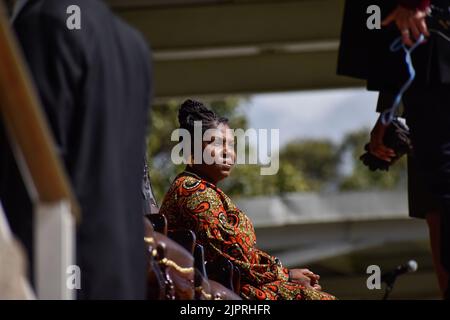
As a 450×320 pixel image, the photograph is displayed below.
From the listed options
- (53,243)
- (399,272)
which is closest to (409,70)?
(399,272)

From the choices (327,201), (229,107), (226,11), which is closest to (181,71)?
(226,11)

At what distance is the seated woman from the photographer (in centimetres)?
522

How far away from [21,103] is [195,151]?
8.66 feet

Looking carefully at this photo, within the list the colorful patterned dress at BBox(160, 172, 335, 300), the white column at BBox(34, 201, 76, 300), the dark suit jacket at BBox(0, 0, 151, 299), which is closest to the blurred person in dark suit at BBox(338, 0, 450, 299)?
the colorful patterned dress at BBox(160, 172, 335, 300)

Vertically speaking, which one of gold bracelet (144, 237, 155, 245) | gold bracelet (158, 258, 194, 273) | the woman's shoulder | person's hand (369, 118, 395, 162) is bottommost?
gold bracelet (158, 258, 194, 273)

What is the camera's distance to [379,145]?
5051mm

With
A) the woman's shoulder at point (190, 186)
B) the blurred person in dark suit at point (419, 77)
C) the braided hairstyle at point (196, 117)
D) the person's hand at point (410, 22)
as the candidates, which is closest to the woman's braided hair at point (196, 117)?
the braided hairstyle at point (196, 117)

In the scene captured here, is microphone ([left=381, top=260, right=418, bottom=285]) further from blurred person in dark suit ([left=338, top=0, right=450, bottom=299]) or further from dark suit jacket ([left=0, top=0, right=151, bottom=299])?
dark suit jacket ([left=0, top=0, right=151, bottom=299])

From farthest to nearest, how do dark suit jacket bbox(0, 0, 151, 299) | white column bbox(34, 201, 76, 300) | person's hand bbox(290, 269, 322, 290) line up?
person's hand bbox(290, 269, 322, 290)
dark suit jacket bbox(0, 0, 151, 299)
white column bbox(34, 201, 76, 300)

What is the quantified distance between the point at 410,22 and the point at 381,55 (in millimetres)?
289

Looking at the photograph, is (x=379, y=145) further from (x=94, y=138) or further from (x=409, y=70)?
(x=94, y=138)

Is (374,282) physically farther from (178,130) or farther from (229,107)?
(229,107)

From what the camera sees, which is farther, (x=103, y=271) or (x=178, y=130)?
(x=178, y=130)

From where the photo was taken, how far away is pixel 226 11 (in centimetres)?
1062
